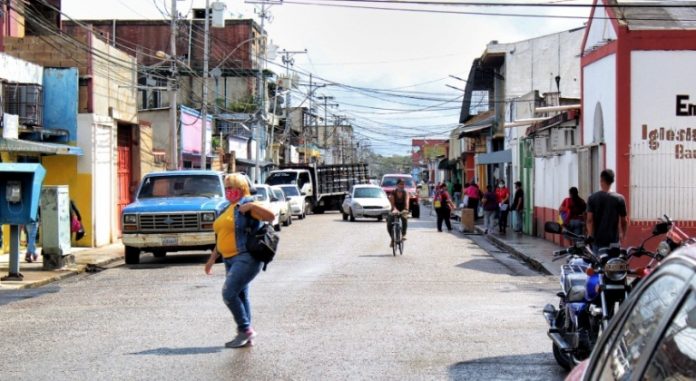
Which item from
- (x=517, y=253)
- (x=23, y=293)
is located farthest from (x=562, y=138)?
(x=23, y=293)

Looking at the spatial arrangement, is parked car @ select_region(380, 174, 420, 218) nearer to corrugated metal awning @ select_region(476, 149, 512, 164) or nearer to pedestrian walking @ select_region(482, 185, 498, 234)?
corrugated metal awning @ select_region(476, 149, 512, 164)

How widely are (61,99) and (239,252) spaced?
57.1 feet

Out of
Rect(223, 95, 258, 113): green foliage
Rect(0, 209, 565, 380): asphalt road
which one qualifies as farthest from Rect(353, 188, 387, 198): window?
Rect(223, 95, 258, 113): green foliage

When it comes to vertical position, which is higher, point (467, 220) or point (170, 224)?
point (170, 224)

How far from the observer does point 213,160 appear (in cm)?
4938

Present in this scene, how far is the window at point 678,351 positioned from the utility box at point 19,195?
51.5 ft

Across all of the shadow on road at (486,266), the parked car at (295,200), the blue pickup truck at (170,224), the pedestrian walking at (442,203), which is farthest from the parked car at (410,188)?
the blue pickup truck at (170,224)

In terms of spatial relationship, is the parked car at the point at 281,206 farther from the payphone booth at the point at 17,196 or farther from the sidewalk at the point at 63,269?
the payphone booth at the point at 17,196

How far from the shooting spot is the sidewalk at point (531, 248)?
19359 millimetres

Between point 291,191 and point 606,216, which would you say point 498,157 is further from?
point 606,216

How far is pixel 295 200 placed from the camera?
44.4 m

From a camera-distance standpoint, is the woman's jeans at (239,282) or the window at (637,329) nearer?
the window at (637,329)

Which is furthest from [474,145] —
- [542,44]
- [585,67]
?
[585,67]

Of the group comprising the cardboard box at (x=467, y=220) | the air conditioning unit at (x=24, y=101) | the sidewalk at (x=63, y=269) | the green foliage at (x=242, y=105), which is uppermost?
the green foliage at (x=242, y=105)
